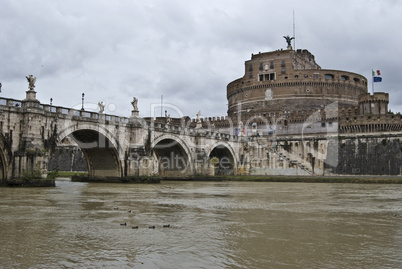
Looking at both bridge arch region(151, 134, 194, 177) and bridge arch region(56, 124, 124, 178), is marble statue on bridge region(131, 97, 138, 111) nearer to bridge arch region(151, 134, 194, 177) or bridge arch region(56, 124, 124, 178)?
bridge arch region(56, 124, 124, 178)

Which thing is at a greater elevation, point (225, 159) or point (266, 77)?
point (266, 77)

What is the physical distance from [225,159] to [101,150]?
22.6 meters

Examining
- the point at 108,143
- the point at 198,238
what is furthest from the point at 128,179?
the point at 198,238

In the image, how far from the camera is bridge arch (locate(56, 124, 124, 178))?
3581 cm

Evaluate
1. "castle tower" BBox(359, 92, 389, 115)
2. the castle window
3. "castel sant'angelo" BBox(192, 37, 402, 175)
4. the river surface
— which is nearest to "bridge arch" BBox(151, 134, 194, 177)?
"castel sant'angelo" BBox(192, 37, 402, 175)

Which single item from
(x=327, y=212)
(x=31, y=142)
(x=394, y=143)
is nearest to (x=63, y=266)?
(x=327, y=212)

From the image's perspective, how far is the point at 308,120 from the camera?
2352 inches

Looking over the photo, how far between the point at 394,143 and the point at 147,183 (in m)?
27.6

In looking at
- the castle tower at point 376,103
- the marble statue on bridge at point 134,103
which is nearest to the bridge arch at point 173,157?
the marble statue on bridge at point 134,103

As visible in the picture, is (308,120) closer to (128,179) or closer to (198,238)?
(128,179)

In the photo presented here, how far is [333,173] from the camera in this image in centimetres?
5031

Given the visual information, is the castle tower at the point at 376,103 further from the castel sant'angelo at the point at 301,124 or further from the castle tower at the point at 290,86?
the castle tower at the point at 290,86

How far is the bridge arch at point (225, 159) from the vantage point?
183ft

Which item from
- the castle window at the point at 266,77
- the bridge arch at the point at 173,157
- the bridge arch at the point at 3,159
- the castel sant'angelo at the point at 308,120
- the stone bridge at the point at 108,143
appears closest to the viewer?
the bridge arch at the point at 3,159
